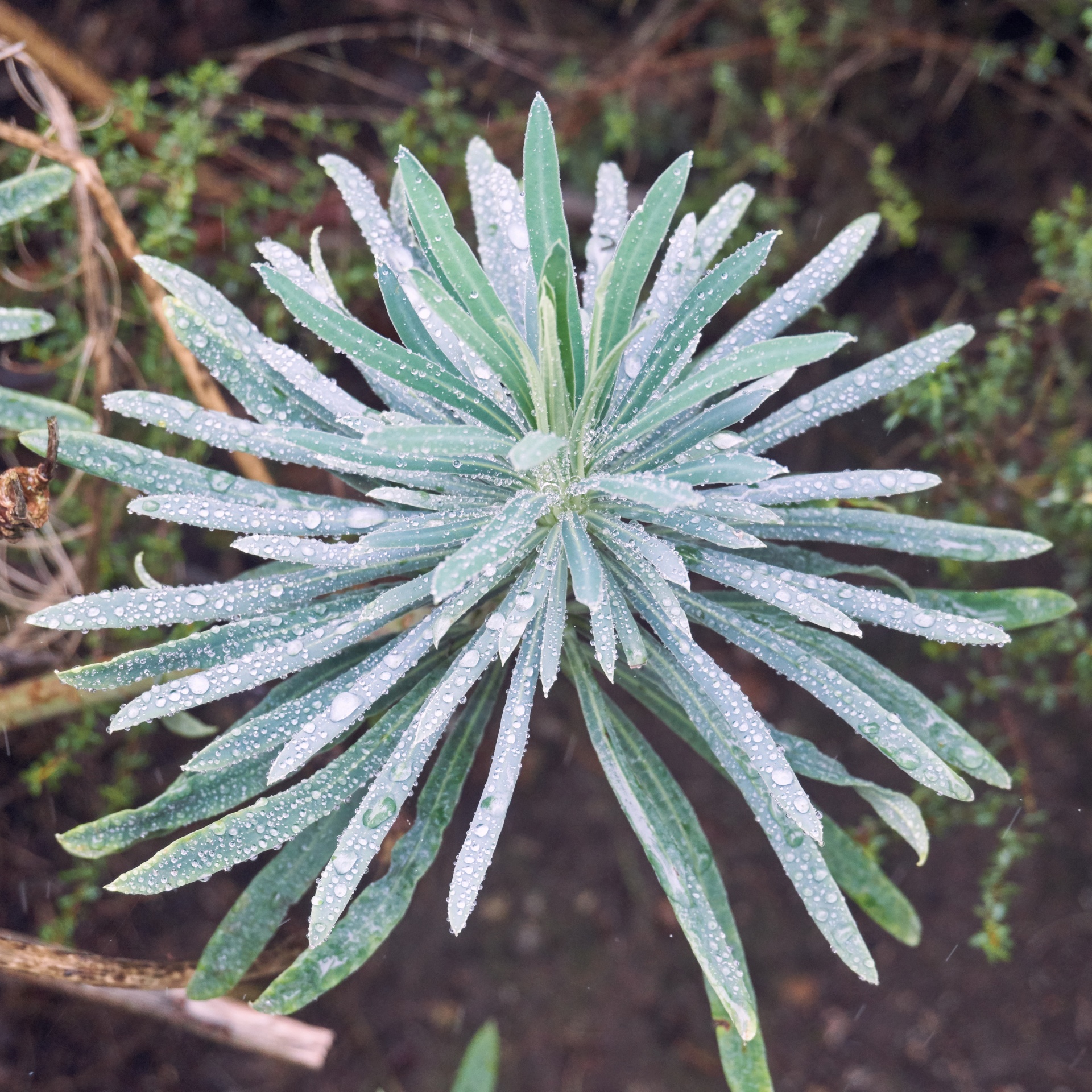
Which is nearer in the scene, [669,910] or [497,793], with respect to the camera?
[497,793]

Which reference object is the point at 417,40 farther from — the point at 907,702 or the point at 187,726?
the point at 907,702

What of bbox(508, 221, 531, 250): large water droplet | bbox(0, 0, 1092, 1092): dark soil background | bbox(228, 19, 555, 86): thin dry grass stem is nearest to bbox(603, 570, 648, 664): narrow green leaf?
bbox(508, 221, 531, 250): large water droplet

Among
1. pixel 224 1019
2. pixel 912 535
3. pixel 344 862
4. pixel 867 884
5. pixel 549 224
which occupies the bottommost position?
pixel 224 1019

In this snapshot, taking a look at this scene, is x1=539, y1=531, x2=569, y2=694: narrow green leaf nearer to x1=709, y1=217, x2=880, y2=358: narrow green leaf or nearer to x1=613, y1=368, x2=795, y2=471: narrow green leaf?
x1=613, y1=368, x2=795, y2=471: narrow green leaf

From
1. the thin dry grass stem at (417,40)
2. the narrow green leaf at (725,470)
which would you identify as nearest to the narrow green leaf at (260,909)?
the narrow green leaf at (725,470)

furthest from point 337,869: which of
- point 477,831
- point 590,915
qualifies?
point 590,915

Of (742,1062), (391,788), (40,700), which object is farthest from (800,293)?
(40,700)

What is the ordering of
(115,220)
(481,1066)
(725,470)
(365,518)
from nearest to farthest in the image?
(725,470) < (365,518) < (115,220) < (481,1066)
